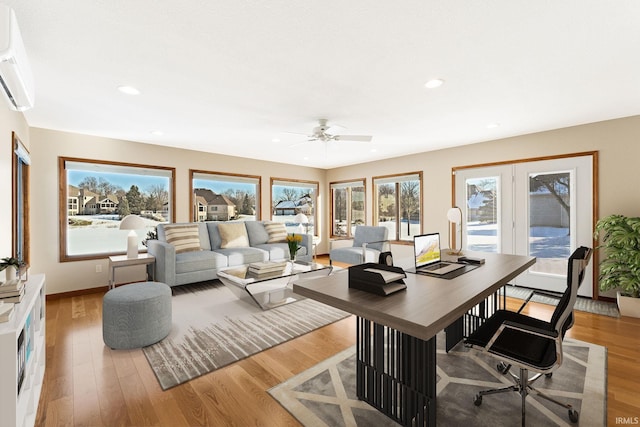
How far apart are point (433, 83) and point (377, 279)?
1.97 metres

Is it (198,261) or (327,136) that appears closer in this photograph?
(327,136)

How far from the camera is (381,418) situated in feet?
5.71

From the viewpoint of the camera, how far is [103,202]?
15.0 ft

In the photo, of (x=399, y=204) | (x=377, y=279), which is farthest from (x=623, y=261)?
(x=377, y=279)

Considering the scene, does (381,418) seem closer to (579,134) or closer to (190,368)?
(190,368)

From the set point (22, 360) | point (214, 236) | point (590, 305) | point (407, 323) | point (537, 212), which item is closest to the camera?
point (407, 323)

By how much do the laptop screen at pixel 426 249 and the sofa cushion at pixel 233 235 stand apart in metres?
3.95

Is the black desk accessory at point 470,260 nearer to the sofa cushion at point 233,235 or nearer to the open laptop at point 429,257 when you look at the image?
the open laptop at point 429,257

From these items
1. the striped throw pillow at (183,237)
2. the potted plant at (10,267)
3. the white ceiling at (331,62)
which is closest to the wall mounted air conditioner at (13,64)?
the white ceiling at (331,62)

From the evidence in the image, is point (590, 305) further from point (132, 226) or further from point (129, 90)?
point (132, 226)

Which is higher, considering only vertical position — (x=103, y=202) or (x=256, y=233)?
(x=103, y=202)

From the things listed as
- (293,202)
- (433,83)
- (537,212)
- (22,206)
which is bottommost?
(537,212)

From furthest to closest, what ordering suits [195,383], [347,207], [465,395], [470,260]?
[347,207] < [470,260] < [195,383] < [465,395]

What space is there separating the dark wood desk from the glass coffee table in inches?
69.0
